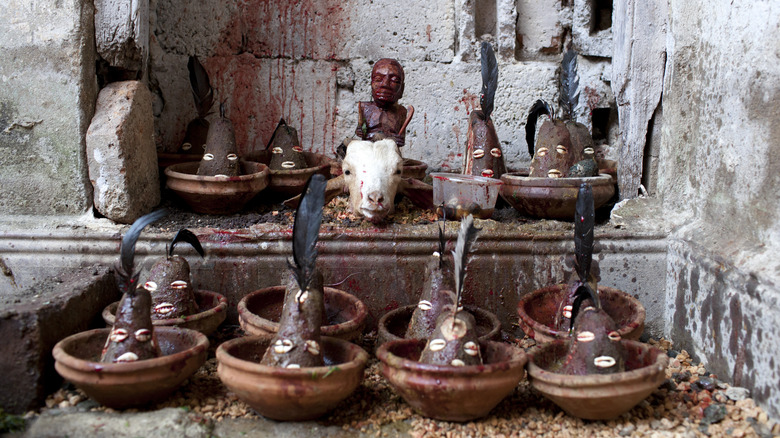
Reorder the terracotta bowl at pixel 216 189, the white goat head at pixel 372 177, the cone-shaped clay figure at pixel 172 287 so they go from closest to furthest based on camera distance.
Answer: the cone-shaped clay figure at pixel 172 287 → the white goat head at pixel 372 177 → the terracotta bowl at pixel 216 189

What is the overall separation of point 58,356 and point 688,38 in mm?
3096

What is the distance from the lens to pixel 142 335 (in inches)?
94.9

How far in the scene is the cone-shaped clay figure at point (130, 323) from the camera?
2377 millimetres

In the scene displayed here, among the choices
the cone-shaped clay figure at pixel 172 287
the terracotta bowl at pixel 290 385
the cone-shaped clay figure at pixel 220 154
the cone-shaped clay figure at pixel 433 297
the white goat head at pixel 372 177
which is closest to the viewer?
the terracotta bowl at pixel 290 385

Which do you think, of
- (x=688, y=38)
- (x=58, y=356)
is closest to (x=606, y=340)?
(x=688, y=38)

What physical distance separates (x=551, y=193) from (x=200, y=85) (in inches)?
83.0

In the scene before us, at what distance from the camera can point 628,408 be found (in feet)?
7.64

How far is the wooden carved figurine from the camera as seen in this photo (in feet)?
12.4

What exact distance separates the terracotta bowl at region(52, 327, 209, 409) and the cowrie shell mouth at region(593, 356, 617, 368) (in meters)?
1.46

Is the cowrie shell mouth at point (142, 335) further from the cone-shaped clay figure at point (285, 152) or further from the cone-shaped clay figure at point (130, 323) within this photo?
the cone-shaped clay figure at point (285, 152)

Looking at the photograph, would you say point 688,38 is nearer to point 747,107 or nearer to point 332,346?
point 747,107

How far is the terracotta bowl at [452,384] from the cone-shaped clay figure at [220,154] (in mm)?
1564

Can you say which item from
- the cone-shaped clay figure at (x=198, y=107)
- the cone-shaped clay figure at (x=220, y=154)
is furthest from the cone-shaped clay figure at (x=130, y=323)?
the cone-shaped clay figure at (x=198, y=107)

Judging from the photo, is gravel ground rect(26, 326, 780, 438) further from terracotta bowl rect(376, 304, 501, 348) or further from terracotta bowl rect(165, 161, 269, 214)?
terracotta bowl rect(165, 161, 269, 214)
